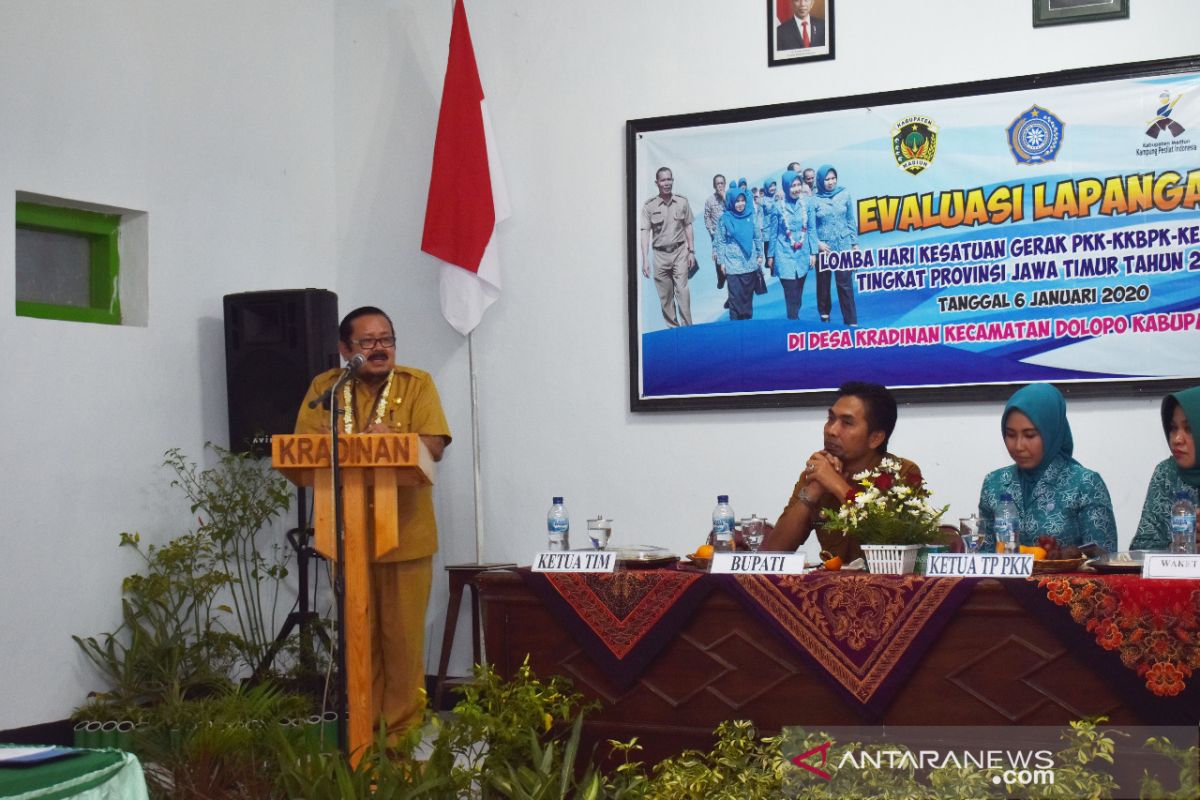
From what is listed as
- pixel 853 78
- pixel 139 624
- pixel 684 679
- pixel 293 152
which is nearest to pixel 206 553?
pixel 139 624

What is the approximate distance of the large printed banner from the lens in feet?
15.5

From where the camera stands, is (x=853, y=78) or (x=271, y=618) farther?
(x=271, y=618)

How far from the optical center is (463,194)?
5547mm

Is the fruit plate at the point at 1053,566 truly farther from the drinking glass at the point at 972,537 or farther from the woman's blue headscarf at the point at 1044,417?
the woman's blue headscarf at the point at 1044,417

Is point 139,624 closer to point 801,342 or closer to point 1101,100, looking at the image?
point 801,342

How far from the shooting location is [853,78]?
518 centimetres

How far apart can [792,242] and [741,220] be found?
0.24 meters

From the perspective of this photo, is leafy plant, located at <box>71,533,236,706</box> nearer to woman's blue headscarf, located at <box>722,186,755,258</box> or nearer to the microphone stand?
the microphone stand

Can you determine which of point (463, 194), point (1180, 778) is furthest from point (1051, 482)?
point (463, 194)

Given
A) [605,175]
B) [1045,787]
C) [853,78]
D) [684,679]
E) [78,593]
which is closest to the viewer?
[1045,787]

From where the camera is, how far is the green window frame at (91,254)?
189 inches

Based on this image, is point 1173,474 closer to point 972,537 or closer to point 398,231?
point 972,537

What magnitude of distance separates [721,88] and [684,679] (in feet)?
9.71

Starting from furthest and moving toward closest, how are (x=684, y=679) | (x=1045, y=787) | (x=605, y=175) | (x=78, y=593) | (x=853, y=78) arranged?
(x=605, y=175)
(x=853, y=78)
(x=78, y=593)
(x=684, y=679)
(x=1045, y=787)
